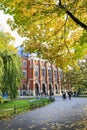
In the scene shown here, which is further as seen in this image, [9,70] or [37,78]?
[37,78]

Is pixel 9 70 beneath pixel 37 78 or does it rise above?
beneath

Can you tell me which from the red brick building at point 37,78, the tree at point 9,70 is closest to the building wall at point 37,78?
the red brick building at point 37,78

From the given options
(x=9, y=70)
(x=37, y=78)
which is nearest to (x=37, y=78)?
(x=37, y=78)

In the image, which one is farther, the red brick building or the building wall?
the red brick building

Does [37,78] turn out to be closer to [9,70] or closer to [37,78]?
[37,78]

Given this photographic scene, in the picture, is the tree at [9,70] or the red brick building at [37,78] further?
the red brick building at [37,78]

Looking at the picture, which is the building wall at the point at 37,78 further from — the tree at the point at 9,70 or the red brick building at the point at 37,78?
the tree at the point at 9,70

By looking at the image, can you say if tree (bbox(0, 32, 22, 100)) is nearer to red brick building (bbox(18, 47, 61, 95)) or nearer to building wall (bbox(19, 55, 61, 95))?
red brick building (bbox(18, 47, 61, 95))

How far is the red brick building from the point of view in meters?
74.4

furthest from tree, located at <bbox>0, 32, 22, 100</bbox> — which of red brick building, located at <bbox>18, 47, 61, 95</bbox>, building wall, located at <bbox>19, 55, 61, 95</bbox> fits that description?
building wall, located at <bbox>19, 55, 61, 95</bbox>

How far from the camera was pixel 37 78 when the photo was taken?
77.9 meters

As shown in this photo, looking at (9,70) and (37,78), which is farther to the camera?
(37,78)

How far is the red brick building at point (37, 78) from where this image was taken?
74375 millimetres

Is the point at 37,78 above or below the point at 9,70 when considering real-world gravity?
above
